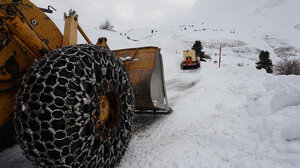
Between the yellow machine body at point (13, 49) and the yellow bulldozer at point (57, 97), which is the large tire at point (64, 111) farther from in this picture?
the yellow machine body at point (13, 49)

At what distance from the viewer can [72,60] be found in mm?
1398

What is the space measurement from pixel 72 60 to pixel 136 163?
4.57 feet

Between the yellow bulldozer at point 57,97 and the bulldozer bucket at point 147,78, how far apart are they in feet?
3.37

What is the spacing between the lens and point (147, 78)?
3111 mm

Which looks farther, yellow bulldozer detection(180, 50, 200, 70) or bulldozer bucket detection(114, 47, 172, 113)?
yellow bulldozer detection(180, 50, 200, 70)

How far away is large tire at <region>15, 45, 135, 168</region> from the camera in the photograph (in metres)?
1.22

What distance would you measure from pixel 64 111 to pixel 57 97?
114mm

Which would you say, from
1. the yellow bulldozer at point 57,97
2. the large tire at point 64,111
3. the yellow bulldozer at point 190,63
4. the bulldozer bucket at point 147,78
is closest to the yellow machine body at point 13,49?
the yellow bulldozer at point 57,97

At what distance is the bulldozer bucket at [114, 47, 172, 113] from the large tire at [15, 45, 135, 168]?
59.7 inches

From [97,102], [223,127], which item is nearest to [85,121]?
[97,102]

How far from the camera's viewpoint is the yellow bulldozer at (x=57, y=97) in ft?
4.03

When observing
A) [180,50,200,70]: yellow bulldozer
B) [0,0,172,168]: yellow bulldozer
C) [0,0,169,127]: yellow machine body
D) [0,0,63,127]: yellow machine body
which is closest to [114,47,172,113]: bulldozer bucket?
[0,0,172,168]: yellow bulldozer

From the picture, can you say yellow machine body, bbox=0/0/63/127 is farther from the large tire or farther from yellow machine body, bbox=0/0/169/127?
the large tire

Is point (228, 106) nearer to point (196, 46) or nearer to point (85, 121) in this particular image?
point (85, 121)
